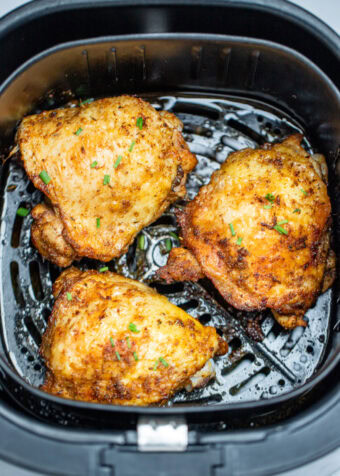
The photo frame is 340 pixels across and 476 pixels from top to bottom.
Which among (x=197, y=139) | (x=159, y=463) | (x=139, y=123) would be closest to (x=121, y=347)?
(x=159, y=463)

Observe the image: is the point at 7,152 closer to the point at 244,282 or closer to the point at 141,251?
the point at 141,251

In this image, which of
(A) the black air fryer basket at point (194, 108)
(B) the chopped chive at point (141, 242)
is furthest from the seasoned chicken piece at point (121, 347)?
(B) the chopped chive at point (141, 242)

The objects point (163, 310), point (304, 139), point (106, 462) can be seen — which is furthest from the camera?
point (304, 139)

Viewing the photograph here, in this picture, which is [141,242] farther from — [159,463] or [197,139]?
[159,463]

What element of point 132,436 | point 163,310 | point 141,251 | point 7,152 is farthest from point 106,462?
point 7,152

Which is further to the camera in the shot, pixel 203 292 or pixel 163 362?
pixel 203 292

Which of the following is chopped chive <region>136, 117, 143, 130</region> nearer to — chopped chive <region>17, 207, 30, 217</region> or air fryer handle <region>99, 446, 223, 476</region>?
chopped chive <region>17, 207, 30, 217</region>
